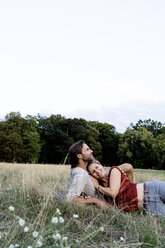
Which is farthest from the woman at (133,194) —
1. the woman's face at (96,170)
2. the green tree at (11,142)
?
the green tree at (11,142)

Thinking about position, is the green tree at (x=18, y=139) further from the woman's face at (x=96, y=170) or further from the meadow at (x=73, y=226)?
the meadow at (x=73, y=226)

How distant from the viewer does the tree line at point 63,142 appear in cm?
3950

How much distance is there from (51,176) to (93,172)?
4287mm

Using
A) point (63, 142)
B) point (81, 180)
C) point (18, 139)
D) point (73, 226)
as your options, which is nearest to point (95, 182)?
point (81, 180)

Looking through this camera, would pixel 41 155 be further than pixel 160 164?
Yes

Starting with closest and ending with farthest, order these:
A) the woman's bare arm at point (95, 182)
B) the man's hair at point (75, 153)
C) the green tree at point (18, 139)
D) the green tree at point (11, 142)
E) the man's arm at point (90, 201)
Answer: the man's arm at point (90, 201), the woman's bare arm at point (95, 182), the man's hair at point (75, 153), the green tree at point (11, 142), the green tree at point (18, 139)

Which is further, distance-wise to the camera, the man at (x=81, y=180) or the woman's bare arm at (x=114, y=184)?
the woman's bare arm at (x=114, y=184)

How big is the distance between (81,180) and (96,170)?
0.42 m

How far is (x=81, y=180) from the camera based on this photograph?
→ 4.08m

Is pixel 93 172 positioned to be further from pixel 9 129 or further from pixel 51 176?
pixel 9 129

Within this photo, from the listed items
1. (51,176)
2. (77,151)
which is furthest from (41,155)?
(77,151)

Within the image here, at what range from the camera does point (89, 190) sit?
4.36 metres

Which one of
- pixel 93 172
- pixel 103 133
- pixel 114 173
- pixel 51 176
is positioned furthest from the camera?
pixel 103 133

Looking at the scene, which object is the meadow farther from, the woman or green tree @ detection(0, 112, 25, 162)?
green tree @ detection(0, 112, 25, 162)
